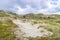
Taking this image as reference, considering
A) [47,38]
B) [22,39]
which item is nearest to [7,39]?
[22,39]

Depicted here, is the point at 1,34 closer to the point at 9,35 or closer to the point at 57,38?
the point at 9,35

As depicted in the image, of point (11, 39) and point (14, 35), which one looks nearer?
point (11, 39)

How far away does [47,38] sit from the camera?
34531 mm

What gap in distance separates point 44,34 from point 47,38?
9.60 ft

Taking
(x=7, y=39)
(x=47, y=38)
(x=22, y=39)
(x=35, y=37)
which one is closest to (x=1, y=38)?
(x=7, y=39)

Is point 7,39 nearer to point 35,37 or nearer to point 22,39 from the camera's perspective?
point 22,39

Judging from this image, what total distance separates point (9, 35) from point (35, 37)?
5.59 m

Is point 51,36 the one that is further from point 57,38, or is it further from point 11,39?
point 11,39

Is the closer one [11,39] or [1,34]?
[11,39]

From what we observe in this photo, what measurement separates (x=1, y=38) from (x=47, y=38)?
372 inches

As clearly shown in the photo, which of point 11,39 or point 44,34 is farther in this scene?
point 44,34

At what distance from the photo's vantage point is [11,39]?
33188 mm

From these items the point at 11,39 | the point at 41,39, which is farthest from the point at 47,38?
the point at 11,39

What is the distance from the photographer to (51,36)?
119ft
